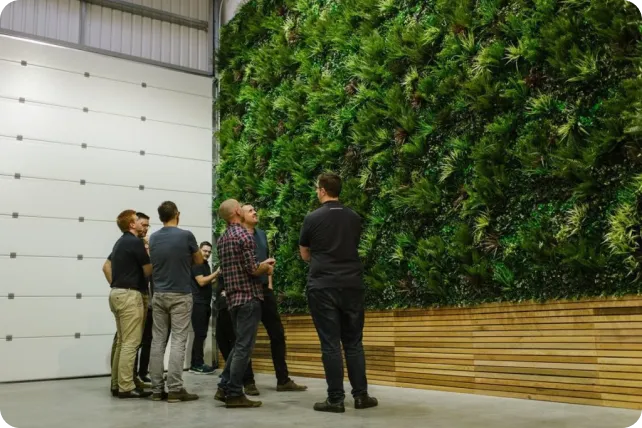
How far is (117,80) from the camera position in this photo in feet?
28.5

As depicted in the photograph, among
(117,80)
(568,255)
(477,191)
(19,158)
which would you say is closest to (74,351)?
(19,158)

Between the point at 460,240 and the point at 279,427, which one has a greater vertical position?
the point at 460,240

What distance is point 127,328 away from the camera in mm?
5359

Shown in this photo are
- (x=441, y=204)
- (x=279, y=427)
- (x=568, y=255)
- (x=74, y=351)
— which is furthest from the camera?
(x=74, y=351)

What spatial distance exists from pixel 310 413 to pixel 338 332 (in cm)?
57

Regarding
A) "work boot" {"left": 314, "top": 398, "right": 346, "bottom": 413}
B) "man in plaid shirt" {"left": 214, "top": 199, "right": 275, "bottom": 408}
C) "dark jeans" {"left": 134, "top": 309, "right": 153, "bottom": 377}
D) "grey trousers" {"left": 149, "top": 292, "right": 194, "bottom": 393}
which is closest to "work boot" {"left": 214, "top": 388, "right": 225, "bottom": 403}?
"man in plaid shirt" {"left": 214, "top": 199, "right": 275, "bottom": 408}

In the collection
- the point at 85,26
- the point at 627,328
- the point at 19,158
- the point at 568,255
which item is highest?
the point at 85,26

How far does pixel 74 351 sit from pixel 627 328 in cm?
626

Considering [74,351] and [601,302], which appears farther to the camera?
[74,351]

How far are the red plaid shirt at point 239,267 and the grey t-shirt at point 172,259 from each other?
49 cm

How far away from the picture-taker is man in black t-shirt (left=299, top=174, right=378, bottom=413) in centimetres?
427

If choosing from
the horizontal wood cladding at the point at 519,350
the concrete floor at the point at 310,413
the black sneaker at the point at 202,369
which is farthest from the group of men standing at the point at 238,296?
the black sneaker at the point at 202,369

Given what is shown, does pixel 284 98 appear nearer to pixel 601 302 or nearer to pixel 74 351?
pixel 74 351

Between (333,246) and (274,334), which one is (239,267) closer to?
(333,246)
